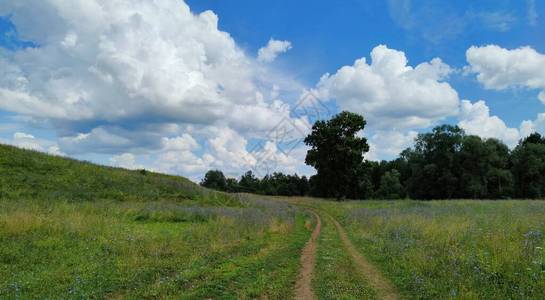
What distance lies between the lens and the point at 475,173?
77.0 meters

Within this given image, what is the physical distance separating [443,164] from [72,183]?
7427 cm

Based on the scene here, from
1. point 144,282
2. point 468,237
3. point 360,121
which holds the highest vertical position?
point 360,121

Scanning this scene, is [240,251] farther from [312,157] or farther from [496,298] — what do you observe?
[312,157]

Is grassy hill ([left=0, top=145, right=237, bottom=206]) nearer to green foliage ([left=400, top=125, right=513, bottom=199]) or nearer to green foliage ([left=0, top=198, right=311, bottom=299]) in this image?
green foliage ([left=0, top=198, right=311, bottom=299])

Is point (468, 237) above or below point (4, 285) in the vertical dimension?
above

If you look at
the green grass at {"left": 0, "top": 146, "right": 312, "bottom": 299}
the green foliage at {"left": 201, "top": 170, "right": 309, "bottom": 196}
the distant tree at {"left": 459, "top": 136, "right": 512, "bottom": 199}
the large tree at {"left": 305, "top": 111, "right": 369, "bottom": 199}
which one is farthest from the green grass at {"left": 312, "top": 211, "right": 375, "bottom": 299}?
the green foliage at {"left": 201, "top": 170, "right": 309, "bottom": 196}

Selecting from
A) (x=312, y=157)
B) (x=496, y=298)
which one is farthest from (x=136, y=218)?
(x=312, y=157)

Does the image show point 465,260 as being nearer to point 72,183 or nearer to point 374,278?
point 374,278

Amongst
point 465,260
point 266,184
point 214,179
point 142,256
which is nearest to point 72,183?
point 142,256

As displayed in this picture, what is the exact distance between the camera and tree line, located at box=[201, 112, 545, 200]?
5934cm

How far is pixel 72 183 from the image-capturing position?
111ft

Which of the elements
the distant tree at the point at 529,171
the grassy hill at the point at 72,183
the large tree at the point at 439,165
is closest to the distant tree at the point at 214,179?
the large tree at the point at 439,165

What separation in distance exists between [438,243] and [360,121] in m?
48.0

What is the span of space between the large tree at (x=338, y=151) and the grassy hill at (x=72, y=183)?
2059 cm
